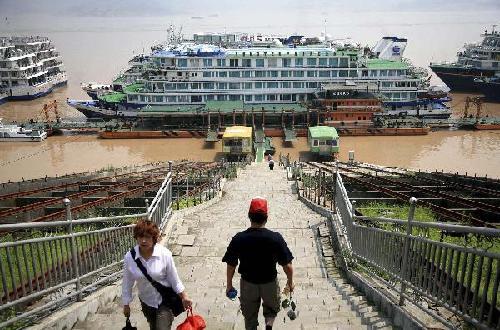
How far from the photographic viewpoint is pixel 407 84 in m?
44.6

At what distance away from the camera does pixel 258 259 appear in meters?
4.91

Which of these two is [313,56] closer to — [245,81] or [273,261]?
[245,81]

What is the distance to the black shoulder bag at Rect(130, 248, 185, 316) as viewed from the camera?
4.77 m

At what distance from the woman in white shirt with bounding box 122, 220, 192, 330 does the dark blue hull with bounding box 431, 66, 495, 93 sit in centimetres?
6098

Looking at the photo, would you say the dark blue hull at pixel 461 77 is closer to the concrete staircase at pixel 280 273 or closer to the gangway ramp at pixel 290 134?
the gangway ramp at pixel 290 134

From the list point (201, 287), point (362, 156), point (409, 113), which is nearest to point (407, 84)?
point (409, 113)

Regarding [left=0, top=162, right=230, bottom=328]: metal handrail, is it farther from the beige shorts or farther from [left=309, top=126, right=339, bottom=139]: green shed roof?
[left=309, top=126, right=339, bottom=139]: green shed roof

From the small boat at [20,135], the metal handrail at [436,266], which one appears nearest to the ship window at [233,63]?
the small boat at [20,135]

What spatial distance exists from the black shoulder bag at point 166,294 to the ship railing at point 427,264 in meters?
2.87

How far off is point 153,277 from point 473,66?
63.3m

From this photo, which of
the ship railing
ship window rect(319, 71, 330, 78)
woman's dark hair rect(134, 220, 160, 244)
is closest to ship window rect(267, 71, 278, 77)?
ship window rect(319, 71, 330, 78)

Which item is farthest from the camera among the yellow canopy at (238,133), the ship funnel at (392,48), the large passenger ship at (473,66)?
the large passenger ship at (473,66)

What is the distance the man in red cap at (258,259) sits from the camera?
15.9 ft

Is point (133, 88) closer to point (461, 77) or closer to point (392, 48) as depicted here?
point (392, 48)
